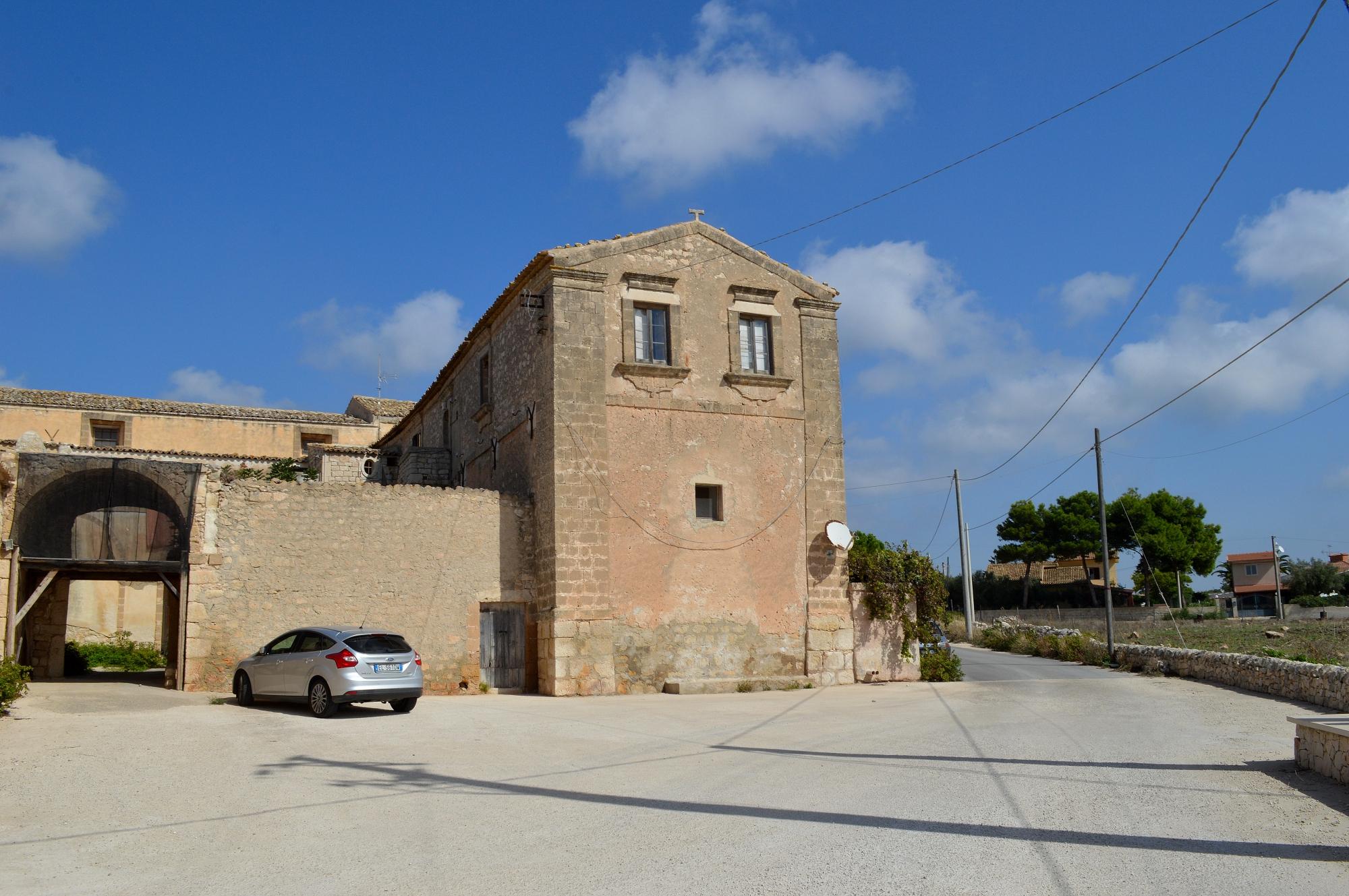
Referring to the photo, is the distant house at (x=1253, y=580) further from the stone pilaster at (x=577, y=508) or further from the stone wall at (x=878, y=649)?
the stone pilaster at (x=577, y=508)

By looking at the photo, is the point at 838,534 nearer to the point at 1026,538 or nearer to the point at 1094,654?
the point at 1094,654

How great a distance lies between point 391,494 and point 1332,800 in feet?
49.6

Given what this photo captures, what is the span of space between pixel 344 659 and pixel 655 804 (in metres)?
7.48

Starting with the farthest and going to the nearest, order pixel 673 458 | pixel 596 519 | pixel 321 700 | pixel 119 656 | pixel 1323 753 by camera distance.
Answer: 1. pixel 119 656
2. pixel 673 458
3. pixel 596 519
4. pixel 321 700
5. pixel 1323 753

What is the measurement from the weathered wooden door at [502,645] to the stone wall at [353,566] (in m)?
0.26

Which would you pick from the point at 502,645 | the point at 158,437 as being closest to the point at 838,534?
the point at 502,645

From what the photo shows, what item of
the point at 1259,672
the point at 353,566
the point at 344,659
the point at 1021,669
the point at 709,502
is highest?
the point at 709,502

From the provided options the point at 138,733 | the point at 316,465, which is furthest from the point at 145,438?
the point at 138,733

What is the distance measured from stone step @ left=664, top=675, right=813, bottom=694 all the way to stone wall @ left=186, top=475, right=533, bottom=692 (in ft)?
11.2

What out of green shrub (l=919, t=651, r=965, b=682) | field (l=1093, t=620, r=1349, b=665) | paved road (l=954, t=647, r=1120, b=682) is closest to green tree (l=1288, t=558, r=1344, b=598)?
field (l=1093, t=620, r=1349, b=665)

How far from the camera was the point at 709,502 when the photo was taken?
21.4 meters

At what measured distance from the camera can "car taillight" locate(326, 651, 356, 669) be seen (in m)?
14.6

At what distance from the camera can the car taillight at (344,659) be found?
574 inches

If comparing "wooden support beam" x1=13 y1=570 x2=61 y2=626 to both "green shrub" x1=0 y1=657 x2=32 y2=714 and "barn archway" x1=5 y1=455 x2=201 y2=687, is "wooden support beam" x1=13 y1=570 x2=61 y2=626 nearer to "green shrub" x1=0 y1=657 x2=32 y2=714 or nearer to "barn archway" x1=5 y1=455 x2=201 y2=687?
"barn archway" x1=5 y1=455 x2=201 y2=687
